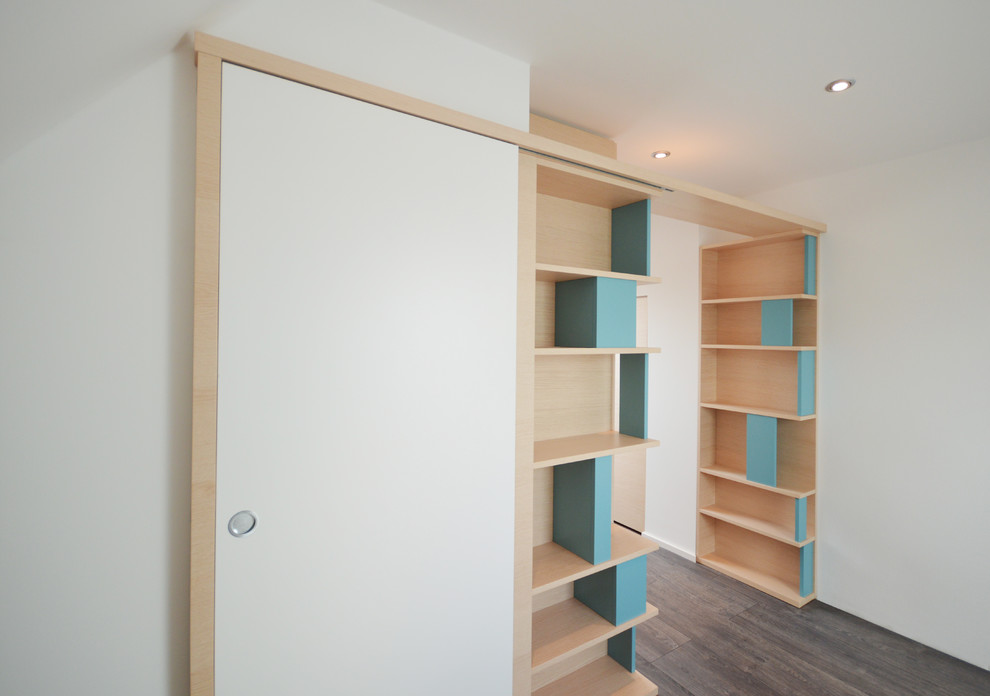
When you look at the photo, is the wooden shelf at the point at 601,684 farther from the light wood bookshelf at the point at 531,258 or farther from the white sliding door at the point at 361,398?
the white sliding door at the point at 361,398

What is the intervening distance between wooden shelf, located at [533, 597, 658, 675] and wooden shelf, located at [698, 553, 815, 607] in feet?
4.83

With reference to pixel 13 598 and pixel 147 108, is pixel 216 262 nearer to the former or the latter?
pixel 147 108

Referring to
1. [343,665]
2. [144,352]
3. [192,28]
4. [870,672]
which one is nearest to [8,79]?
[192,28]

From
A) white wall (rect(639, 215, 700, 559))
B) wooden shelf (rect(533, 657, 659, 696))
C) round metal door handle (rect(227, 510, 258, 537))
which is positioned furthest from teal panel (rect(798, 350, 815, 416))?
round metal door handle (rect(227, 510, 258, 537))

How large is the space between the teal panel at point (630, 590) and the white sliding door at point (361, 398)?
1.86ft

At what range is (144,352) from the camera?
112cm

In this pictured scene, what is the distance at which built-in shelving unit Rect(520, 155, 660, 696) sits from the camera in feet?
5.82

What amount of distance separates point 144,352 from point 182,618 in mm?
696

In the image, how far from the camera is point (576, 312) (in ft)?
6.19

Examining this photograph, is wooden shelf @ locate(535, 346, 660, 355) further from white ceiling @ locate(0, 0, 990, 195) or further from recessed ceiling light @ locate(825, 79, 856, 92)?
recessed ceiling light @ locate(825, 79, 856, 92)

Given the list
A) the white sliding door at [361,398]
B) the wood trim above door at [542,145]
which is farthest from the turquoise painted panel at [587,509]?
the wood trim above door at [542,145]

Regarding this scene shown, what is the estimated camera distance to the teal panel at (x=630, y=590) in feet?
6.12

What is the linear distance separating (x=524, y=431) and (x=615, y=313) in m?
0.64

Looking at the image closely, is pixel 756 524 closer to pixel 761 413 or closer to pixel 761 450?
pixel 761 450
